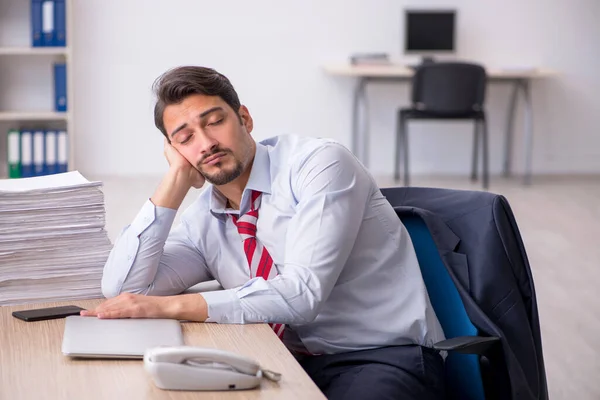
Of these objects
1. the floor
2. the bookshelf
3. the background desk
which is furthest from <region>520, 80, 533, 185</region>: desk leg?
the bookshelf

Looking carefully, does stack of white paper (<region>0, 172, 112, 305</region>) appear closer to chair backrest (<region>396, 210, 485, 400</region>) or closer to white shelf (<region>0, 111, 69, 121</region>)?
chair backrest (<region>396, 210, 485, 400</region>)

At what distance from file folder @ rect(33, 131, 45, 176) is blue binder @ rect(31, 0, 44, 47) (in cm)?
61

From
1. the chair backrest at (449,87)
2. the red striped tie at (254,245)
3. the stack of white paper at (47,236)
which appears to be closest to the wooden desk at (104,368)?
the stack of white paper at (47,236)

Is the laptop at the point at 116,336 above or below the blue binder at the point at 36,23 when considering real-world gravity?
below

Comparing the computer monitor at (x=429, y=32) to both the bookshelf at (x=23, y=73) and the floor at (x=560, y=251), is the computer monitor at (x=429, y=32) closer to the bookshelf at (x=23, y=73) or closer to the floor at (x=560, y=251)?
the floor at (x=560, y=251)

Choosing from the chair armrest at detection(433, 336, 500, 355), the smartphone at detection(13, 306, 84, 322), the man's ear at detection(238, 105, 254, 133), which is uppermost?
the man's ear at detection(238, 105, 254, 133)

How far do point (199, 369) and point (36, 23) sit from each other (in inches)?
214

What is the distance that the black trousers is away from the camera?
169 cm

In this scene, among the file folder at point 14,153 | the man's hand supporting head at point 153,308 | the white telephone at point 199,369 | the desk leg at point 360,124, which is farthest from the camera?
the desk leg at point 360,124

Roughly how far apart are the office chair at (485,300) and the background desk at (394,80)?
4539mm

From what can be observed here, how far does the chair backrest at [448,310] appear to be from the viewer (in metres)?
1.84

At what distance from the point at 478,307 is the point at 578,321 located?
2.04 m

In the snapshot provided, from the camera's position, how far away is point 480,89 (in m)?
6.26

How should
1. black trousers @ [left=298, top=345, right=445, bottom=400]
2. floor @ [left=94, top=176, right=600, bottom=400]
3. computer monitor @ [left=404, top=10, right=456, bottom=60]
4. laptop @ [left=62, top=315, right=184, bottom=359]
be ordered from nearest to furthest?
laptop @ [left=62, top=315, right=184, bottom=359]
black trousers @ [left=298, top=345, right=445, bottom=400]
floor @ [left=94, top=176, right=600, bottom=400]
computer monitor @ [left=404, top=10, right=456, bottom=60]
